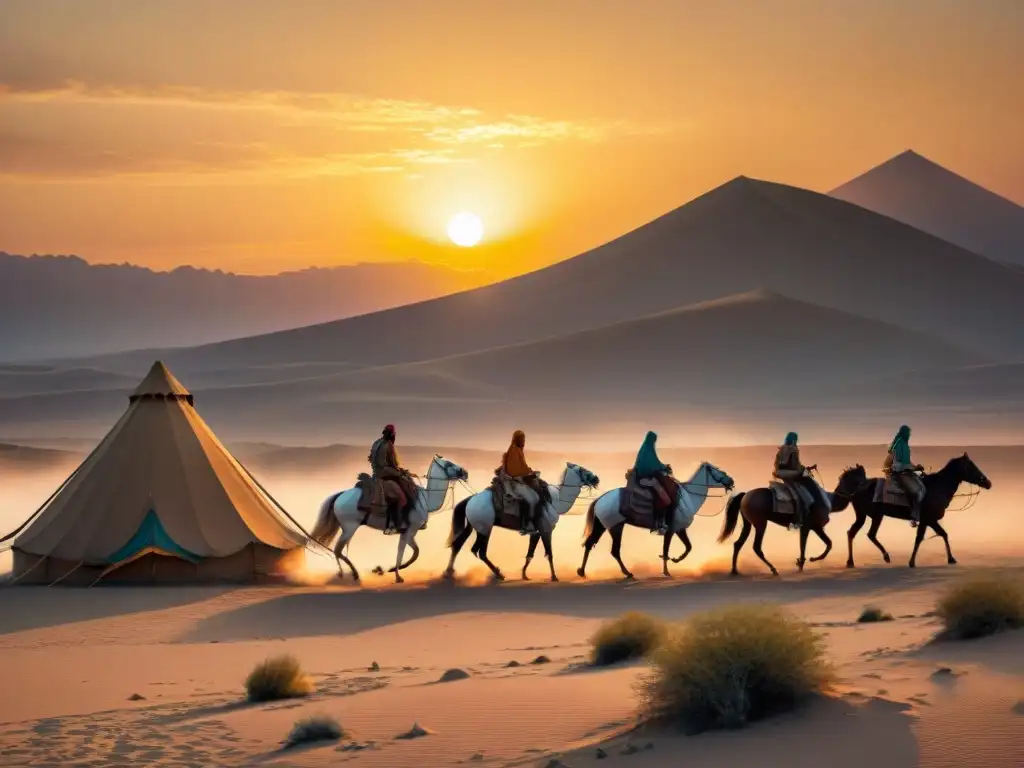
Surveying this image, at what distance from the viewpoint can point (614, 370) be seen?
103 m

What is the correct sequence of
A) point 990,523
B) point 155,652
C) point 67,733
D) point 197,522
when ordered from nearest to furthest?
point 67,733, point 155,652, point 197,522, point 990,523

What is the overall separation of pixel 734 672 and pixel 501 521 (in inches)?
476

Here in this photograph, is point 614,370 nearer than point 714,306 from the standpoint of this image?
Yes

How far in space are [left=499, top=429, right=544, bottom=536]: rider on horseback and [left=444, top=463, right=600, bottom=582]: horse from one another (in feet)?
0.31

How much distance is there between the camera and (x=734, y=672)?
1089cm

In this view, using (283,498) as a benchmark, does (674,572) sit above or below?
below

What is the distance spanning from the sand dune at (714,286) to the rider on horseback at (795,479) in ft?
350

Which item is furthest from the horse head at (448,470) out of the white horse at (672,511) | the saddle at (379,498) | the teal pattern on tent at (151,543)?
the teal pattern on tent at (151,543)

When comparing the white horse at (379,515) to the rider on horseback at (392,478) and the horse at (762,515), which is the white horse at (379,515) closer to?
the rider on horseback at (392,478)

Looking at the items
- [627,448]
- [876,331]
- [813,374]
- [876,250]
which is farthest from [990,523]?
[876,250]

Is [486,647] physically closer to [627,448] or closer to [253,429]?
[627,448]

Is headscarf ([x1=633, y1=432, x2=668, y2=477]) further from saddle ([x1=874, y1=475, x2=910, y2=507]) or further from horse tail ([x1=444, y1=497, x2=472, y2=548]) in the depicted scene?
saddle ([x1=874, y1=475, x2=910, y2=507])

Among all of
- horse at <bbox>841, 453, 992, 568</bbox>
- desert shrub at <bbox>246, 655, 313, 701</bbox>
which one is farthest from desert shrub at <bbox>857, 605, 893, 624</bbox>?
desert shrub at <bbox>246, 655, 313, 701</bbox>

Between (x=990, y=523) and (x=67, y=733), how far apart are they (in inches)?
1017
